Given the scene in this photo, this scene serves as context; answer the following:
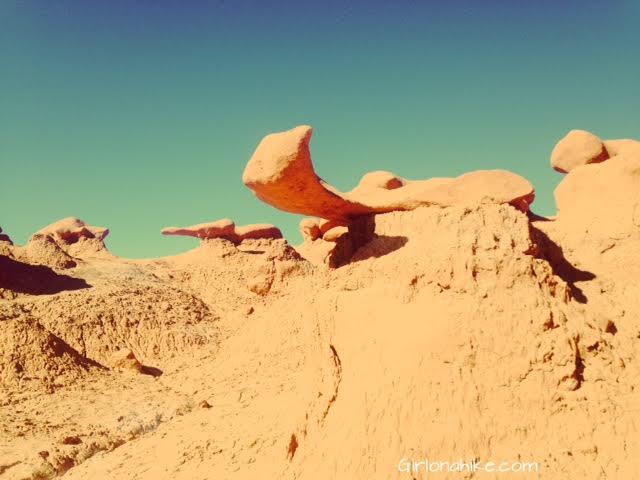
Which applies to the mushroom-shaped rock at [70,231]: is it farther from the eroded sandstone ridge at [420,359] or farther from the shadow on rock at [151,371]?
the eroded sandstone ridge at [420,359]

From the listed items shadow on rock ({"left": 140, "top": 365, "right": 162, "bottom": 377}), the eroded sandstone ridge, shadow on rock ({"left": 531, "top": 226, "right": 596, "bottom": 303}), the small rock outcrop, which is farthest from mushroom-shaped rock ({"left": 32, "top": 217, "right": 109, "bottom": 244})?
shadow on rock ({"left": 531, "top": 226, "right": 596, "bottom": 303})

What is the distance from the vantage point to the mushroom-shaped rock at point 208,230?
26.5m

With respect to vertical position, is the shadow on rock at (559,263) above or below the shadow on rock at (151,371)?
above

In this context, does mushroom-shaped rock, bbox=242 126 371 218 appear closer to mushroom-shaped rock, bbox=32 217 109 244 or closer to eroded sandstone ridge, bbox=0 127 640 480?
eroded sandstone ridge, bbox=0 127 640 480

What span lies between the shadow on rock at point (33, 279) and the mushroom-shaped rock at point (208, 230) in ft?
25.1

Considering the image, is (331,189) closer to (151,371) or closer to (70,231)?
(151,371)

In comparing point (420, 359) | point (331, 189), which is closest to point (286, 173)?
point (331, 189)

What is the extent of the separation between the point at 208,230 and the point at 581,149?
63.8ft

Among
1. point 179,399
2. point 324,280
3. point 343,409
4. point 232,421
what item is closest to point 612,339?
point 343,409

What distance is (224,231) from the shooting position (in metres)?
26.8

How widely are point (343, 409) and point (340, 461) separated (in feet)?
1.54

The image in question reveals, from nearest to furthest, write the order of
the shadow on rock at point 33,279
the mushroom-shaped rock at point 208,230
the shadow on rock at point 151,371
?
1. the shadow on rock at point 151,371
2. the shadow on rock at point 33,279
3. the mushroom-shaped rock at point 208,230

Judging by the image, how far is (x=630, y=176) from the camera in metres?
7.46

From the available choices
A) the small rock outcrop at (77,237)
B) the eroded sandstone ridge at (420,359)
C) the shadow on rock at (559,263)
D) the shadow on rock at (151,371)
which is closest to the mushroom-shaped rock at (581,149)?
the eroded sandstone ridge at (420,359)
